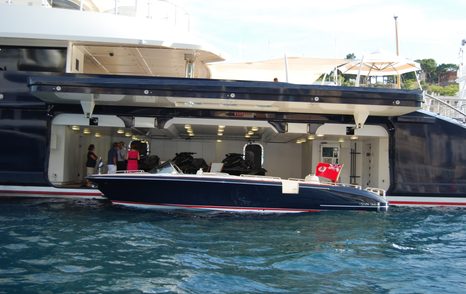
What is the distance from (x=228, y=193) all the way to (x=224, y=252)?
11.1 ft

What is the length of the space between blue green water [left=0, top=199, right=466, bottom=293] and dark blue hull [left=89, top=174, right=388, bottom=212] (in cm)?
35

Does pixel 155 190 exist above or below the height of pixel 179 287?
above

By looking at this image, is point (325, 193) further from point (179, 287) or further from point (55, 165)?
point (55, 165)

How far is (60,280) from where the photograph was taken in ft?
15.9

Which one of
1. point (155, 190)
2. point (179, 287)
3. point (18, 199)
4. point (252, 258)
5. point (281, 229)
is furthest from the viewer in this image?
point (18, 199)

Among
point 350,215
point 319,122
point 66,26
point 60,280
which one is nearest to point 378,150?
point 319,122

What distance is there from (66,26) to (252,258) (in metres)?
8.06

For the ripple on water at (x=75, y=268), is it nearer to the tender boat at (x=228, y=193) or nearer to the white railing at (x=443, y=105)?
the tender boat at (x=228, y=193)

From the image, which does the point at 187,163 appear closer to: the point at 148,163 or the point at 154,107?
the point at 148,163

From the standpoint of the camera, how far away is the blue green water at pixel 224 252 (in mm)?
4934

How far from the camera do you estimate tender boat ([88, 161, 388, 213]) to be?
31.3 ft

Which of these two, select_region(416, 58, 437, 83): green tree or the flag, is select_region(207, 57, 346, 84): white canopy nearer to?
the flag

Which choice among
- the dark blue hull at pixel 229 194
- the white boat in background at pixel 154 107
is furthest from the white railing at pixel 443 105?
the dark blue hull at pixel 229 194

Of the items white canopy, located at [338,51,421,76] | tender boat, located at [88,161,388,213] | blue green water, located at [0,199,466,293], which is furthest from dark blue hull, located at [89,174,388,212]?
white canopy, located at [338,51,421,76]
